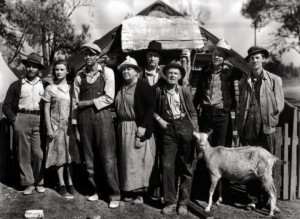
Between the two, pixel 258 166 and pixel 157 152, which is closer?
pixel 258 166

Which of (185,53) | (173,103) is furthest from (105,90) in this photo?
(185,53)

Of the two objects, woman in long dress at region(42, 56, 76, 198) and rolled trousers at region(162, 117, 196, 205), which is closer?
rolled trousers at region(162, 117, 196, 205)

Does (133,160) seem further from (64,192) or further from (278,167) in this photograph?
(278,167)

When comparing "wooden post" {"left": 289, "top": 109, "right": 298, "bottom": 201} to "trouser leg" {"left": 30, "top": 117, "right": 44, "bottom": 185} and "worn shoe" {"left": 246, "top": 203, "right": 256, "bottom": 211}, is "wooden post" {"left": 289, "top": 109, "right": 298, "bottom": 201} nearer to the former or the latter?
"worn shoe" {"left": 246, "top": 203, "right": 256, "bottom": 211}

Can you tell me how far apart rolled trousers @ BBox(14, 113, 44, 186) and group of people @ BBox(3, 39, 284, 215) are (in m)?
0.01

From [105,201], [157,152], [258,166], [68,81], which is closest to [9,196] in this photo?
[105,201]

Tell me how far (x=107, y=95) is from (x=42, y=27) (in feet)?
61.8

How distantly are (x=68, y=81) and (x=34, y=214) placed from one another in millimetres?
2039

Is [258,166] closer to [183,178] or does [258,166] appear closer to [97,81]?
[183,178]

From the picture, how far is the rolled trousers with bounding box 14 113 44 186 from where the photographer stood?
5.49 meters

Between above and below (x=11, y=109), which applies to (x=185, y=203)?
below

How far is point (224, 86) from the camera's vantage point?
5184 mm

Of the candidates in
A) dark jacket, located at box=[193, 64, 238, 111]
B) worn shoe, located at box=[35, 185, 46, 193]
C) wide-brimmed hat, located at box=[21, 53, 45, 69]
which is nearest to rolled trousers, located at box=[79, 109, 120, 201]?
worn shoe, located at box=[35, 185, 46, 193]

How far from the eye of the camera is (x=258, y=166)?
15.8 feet
